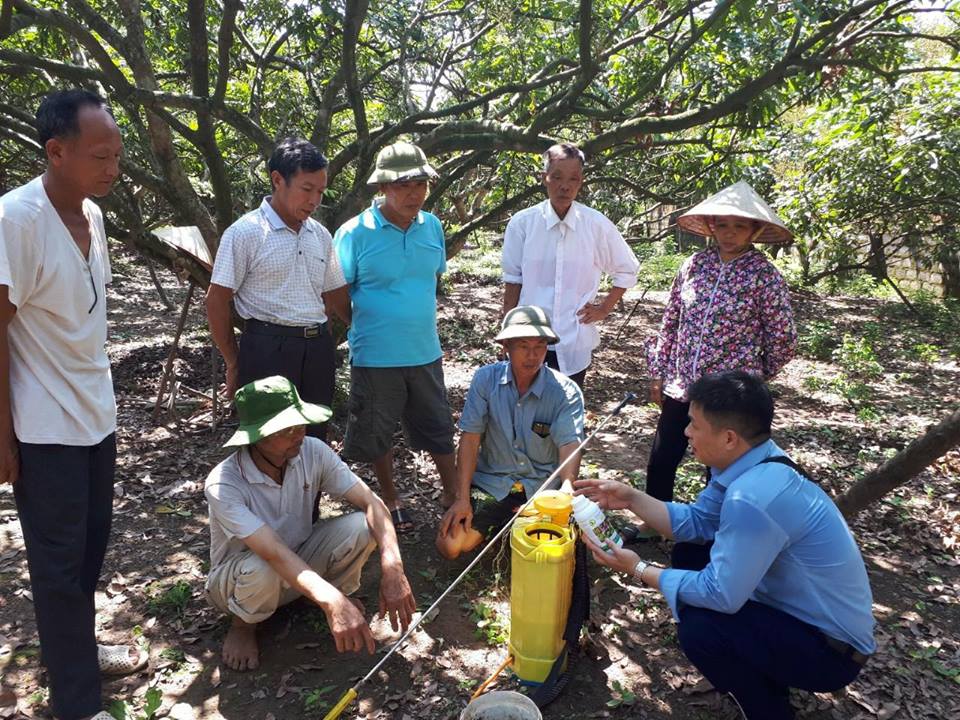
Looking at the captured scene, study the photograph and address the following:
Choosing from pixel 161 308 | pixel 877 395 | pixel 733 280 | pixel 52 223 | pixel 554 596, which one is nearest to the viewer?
pixel 52 223

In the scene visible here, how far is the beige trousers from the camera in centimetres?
276

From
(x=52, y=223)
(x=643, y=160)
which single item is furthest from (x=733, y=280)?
(x=643, y=160)

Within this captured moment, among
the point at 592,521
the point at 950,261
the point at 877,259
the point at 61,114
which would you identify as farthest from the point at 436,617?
the point at 950,261

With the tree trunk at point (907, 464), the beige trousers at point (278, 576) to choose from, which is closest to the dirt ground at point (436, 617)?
the beige trousers at point (278, 576)

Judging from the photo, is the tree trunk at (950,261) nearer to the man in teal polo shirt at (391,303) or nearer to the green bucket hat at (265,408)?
the man in teal polo shirt at (391,303)

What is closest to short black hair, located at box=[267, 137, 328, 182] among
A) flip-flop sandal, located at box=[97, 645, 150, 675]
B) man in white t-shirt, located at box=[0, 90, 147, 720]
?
man in white t-shirt, located at box=[0, 90, 147, 720]

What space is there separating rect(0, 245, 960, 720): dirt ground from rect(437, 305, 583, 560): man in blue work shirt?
0.37m

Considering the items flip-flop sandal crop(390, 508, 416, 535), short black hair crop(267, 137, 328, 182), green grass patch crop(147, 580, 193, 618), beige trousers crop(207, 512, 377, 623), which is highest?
short black hair crop(267, 137, 328, 182)

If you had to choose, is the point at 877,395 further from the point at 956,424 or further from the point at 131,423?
the point at 131,423

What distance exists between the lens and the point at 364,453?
384 cm

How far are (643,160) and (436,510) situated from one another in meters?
5.65

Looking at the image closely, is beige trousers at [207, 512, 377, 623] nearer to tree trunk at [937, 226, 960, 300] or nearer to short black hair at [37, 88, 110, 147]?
short black hair at [37, 88, 110, 147]

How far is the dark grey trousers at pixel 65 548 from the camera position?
7.48ft

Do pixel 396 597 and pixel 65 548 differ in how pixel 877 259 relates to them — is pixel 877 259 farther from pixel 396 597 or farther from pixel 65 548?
pixel 65 548
